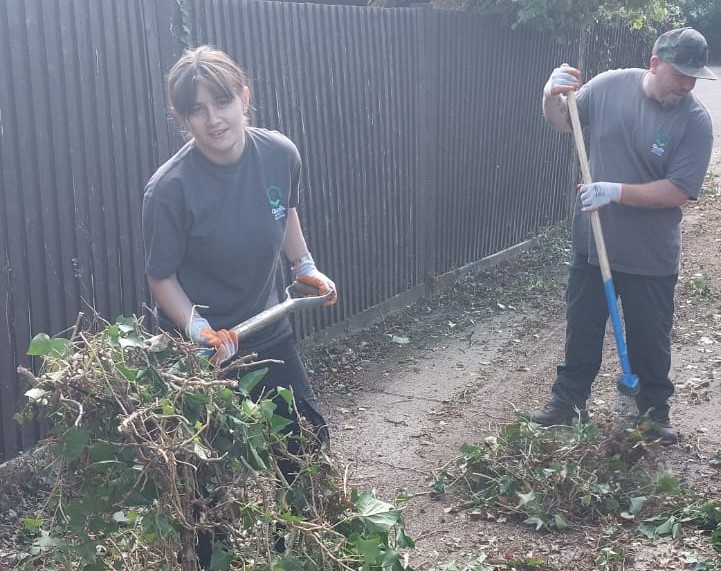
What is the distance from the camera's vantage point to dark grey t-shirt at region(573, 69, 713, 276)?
4551 millimetres

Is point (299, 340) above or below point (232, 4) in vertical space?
below

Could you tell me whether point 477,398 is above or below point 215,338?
below

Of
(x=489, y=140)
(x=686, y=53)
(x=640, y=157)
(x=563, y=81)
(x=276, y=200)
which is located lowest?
(x=489, y=140)

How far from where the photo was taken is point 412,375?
6285 millimetres

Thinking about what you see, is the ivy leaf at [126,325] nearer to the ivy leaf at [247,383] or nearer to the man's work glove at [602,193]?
the ivy leaf at [247,383]

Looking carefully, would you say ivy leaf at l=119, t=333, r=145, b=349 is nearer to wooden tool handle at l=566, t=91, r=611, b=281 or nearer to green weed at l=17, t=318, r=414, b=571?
green weed at l=17, t=318, r=414, b=571

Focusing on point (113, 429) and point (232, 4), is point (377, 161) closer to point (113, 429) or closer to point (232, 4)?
point (232, 4)

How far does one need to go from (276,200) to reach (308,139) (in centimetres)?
316

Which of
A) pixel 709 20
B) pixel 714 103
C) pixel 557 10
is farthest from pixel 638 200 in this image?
pixel 709 20

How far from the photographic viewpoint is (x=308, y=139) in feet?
20.9

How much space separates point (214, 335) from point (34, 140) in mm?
2040

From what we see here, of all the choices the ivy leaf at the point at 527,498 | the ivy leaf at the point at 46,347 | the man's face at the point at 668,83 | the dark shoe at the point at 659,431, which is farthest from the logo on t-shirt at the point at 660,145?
the ivy leaf at the point at 46,347

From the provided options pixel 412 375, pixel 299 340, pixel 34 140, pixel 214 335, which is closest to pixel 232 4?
pixel 34 140

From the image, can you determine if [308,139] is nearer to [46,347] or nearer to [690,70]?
[690,70]
